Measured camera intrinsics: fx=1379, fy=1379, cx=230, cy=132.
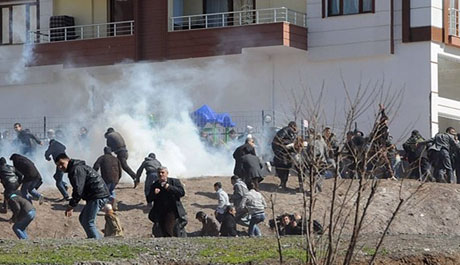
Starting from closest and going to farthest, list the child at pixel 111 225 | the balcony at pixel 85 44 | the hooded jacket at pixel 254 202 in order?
the child at pixel 111 225, the hooded jacket at pixel 254 202, the balcony at pixel 85 44

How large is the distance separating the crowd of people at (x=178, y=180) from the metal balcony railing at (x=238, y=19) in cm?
622

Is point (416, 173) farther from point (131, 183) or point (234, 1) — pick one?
point (234, 1)

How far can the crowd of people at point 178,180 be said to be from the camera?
22.7 m

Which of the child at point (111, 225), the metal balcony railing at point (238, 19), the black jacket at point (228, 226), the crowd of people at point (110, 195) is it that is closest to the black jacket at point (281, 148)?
the crowd of people at point (110, 195)

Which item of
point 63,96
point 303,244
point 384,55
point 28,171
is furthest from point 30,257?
point 63,96

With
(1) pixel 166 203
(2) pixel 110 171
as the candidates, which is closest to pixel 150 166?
(2) pixel 110 171

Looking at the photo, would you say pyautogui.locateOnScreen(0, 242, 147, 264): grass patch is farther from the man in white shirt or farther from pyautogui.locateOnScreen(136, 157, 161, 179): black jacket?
pyautogui.locateOnScreen(136, 157, 161, 179): black jacket

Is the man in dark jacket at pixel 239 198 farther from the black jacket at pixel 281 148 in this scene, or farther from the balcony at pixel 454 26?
the balcony at pixel 454 26

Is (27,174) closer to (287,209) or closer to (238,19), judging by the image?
(287,209)

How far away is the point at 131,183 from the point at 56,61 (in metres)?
10.5

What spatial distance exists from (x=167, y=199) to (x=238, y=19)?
714 inches

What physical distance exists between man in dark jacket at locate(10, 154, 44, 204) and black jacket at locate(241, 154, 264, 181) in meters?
4.53

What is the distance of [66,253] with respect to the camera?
19.6 meters

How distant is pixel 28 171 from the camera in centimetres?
2886
